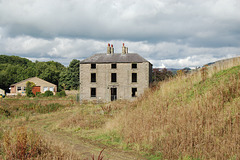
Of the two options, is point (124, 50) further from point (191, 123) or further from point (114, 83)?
point (191, 123)

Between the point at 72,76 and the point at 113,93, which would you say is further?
the point at 72,76

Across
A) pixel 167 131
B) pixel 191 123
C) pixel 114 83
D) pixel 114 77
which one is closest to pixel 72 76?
pixel 114 77

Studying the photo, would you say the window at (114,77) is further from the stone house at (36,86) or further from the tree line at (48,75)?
the tree line at (48,75)

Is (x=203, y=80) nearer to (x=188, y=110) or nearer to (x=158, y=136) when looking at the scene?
(x=188, y=110)

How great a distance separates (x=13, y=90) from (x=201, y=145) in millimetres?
50037

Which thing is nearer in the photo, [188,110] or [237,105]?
[237,105]

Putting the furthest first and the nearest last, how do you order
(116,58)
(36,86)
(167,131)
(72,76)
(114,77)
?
1. (72,76)
2. (36,86)
3. (114,77)
4. (116,58)
5. (167,131)

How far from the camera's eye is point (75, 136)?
10.8 m

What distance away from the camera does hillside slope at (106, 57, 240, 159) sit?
6.38 metres

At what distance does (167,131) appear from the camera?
773 centimetres

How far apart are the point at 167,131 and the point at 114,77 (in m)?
23.8

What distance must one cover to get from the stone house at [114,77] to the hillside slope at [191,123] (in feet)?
60.8

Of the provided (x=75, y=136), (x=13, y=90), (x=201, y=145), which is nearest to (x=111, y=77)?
(x=75, y=136)

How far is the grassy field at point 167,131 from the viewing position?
19.2 feet
